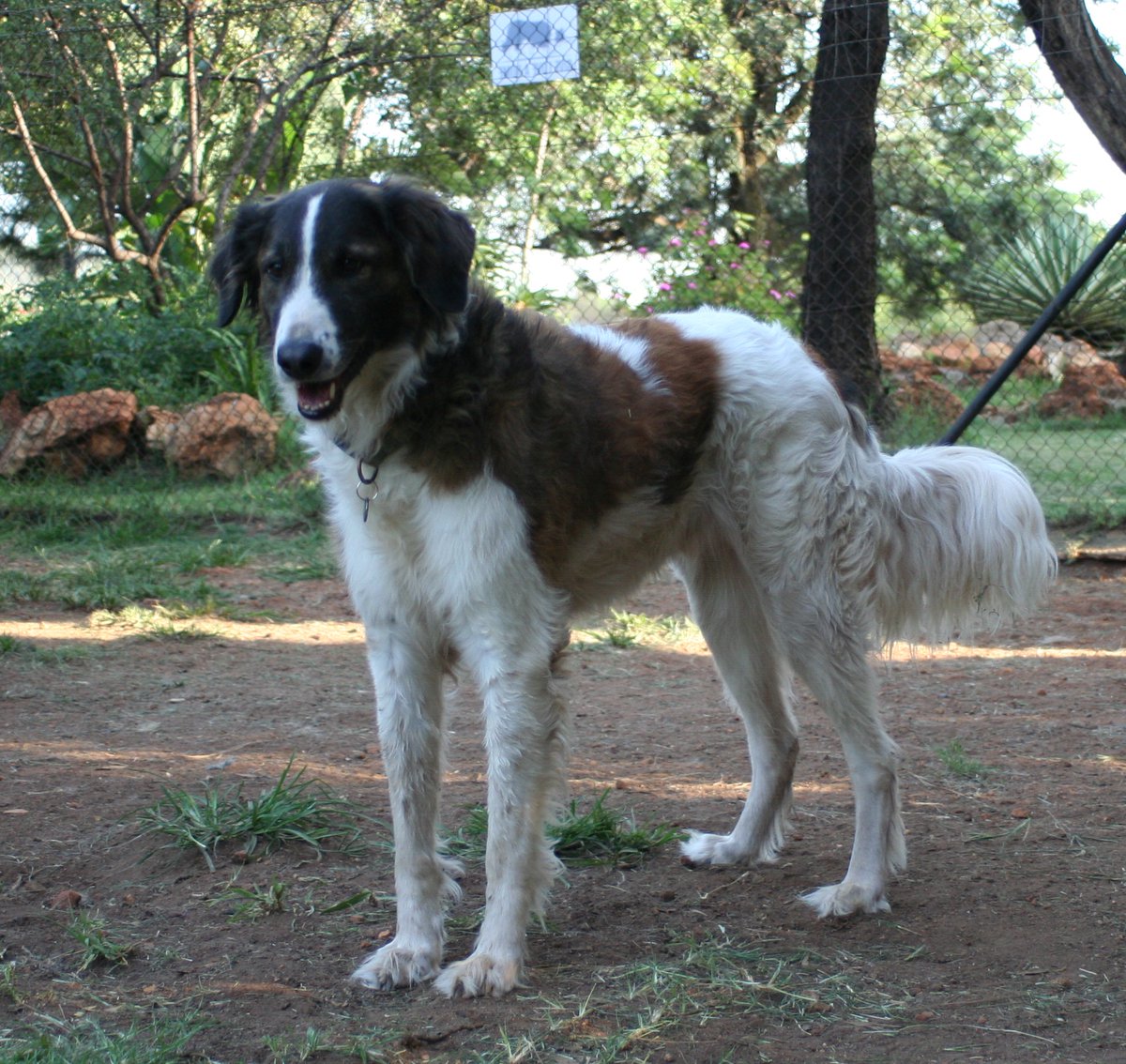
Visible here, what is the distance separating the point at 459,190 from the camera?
11.2 metres

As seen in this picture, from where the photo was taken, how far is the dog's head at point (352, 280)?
2.68 metres

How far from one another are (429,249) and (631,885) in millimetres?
1763

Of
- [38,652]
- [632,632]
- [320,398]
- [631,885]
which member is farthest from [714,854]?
[38,652]

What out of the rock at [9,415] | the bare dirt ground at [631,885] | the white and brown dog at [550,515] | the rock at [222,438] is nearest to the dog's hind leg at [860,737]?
the white and brown dog at [550,515]

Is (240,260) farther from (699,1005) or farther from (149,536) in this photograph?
(149,536)

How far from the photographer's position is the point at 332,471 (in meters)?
2.99

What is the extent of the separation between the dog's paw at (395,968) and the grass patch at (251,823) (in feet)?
2.20

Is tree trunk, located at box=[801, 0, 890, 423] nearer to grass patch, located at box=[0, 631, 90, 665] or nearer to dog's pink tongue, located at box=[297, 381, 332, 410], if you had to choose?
grass patch, located at box=[0, 631, 90, 665]

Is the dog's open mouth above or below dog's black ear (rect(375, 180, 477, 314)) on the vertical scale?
below

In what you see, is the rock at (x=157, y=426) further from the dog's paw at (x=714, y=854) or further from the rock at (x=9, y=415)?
the dog's paw at (x=714, y=854)

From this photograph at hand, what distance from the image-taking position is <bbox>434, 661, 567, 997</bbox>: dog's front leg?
2807 mm

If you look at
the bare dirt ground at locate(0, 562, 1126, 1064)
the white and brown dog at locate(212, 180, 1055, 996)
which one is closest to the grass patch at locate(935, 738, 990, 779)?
the bare dirt ground at locate(0, 562, 1126, 1064)

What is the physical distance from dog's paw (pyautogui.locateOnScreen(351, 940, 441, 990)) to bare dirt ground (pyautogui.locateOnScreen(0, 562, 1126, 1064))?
0.15 feet

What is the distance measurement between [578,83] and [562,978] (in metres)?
8.54
